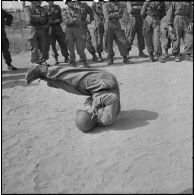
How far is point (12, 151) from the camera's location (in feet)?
16.8

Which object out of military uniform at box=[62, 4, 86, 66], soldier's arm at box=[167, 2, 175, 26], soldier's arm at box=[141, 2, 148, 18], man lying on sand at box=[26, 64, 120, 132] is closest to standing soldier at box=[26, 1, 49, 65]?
military uniform at box=[62, 4, 86, 66]

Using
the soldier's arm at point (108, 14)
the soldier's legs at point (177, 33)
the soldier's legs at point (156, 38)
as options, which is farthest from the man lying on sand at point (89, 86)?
the soldier's legs at point (177, 33)

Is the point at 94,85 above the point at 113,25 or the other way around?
the other way around

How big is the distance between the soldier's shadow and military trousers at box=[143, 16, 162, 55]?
151 inches

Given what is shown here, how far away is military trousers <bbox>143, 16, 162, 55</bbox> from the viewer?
9594 millimetres

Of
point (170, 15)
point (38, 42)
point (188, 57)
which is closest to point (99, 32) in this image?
point (38, 42)

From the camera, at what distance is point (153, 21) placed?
31.4 feet

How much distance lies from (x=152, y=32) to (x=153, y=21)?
0.36m

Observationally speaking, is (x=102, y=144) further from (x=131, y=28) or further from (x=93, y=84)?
(x=131, y=28)

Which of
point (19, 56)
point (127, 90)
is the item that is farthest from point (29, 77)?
point (19, 56)

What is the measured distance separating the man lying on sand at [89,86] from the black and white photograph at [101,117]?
0.02 m

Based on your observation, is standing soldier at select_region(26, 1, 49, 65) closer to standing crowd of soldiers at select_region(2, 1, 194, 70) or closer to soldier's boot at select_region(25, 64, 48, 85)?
standing crowd of soldiers at select_region(2, 1, 194, 70)

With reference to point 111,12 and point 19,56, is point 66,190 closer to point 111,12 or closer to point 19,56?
point 111,12

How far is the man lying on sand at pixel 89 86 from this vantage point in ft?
17.8
